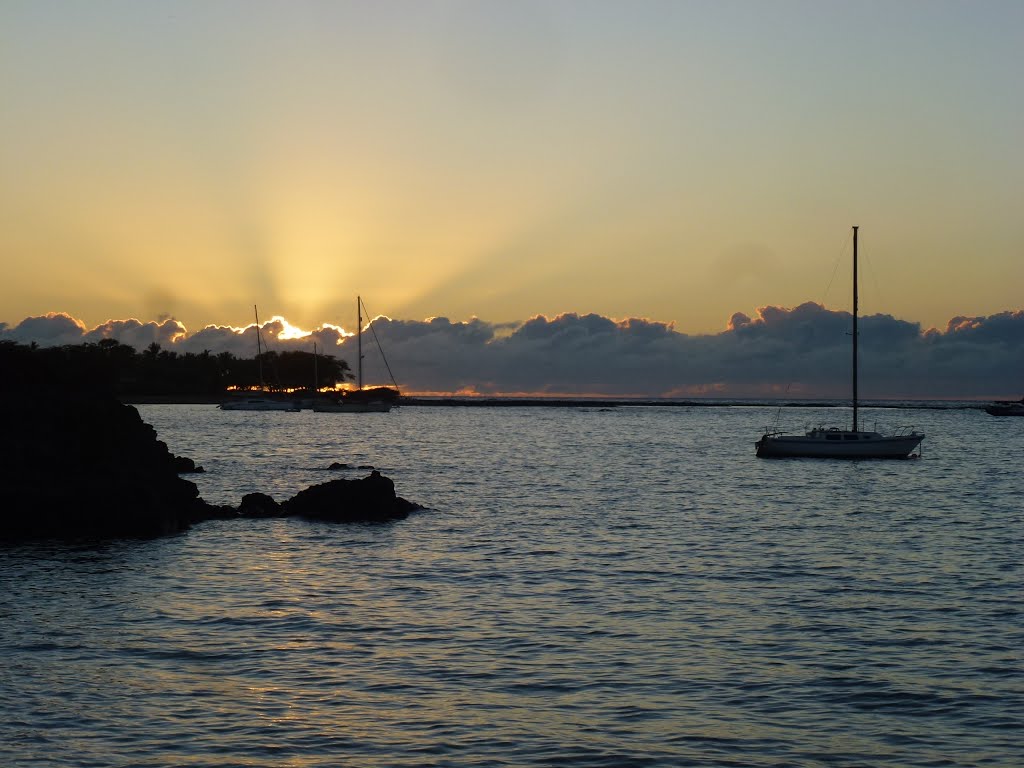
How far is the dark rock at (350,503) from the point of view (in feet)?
136

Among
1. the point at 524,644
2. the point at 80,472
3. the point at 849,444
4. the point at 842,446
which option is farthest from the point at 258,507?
the point at 849,444

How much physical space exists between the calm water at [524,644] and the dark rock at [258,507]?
6.08 ft

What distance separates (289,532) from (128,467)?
5888mm

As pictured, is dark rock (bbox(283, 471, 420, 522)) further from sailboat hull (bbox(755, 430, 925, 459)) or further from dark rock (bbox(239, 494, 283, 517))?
sailboat hull (bbox(755, 430, 925, 459))

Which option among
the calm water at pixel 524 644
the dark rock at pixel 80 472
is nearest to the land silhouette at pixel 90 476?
the dark rock at pixel 80 472

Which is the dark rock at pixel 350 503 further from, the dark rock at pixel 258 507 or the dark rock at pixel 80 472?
the dark rock at pixel 80 472

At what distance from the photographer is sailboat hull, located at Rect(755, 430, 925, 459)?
82.2m

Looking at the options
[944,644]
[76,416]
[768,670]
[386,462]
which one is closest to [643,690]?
[768,670]

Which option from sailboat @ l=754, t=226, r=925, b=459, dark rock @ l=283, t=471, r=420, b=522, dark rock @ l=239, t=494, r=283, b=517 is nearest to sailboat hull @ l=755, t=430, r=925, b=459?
sailboat @ l=754, t=226, r=925, b=459

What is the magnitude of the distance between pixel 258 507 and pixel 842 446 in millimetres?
52442

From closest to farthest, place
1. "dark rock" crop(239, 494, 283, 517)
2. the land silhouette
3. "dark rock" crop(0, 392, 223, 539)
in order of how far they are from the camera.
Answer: "dark rock" crop(0, 392, 223, 539) < the land silhouette < "dark rock" crop(239, 494, 283, 517)

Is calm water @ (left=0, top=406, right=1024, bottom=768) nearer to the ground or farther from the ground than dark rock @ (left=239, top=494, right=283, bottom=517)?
nearer to the ground

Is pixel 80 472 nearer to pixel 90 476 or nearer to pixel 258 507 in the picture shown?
pixel 90 476

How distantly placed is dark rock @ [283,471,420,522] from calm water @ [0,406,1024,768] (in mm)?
1417
